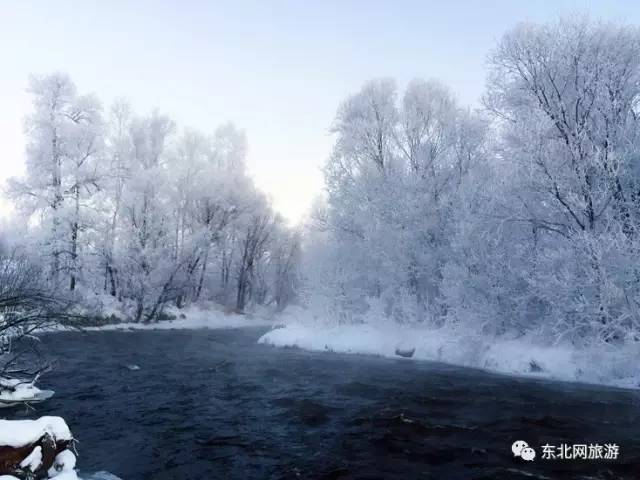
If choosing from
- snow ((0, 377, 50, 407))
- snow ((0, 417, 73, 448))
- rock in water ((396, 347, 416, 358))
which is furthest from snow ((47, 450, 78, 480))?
rock in water ((396, 347, 416, 358))

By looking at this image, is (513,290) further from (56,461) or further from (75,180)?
(75,180)

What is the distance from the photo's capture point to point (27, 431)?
5945mm

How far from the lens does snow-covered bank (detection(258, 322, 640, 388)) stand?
1396 centimetres

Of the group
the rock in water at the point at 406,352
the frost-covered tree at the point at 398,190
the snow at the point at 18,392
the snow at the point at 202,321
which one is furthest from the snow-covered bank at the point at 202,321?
the snow at the point at 18,392

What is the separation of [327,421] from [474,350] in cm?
992

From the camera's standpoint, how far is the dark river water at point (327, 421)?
24.8 feet

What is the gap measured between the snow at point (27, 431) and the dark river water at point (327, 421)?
50.7 inches

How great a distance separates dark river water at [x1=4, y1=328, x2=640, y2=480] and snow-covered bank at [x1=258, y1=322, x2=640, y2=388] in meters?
1.08

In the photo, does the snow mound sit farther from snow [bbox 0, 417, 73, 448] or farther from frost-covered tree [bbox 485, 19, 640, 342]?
frost-covered tree [bbox 485, 19, 640, 342]

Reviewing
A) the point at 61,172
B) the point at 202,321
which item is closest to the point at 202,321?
the point at 202,321

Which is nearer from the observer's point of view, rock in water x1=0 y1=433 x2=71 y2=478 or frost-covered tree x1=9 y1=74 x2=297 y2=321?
rock in water x1=0 y1=433 x2=71 y2=478

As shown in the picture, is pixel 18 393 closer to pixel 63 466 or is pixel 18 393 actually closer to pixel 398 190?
pixel 63 466

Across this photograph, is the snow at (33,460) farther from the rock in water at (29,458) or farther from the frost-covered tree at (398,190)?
the frost-covered tree at (398,190)

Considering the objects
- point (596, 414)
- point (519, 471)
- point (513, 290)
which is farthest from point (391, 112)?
point (519, 471)
